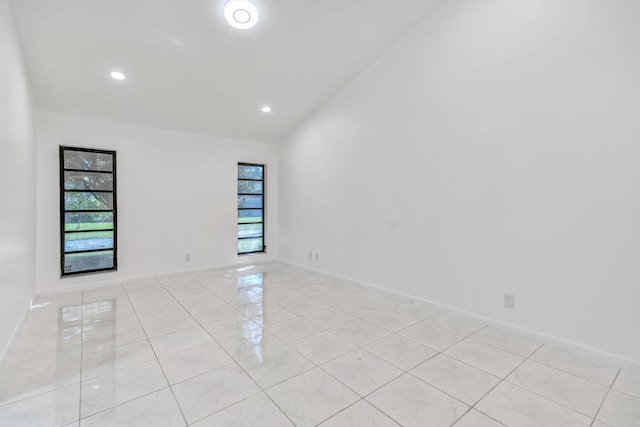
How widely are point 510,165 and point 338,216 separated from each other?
2411 mm

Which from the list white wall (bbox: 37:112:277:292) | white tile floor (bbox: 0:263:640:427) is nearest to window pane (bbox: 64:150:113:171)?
white wall (bbox: 37:112:277:292)

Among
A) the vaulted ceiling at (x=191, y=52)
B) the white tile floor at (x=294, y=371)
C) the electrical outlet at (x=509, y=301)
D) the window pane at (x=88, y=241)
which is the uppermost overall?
the vaulted ceiling at (x=191, y=52)

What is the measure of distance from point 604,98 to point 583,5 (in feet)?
2.50

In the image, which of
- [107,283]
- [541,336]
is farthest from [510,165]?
[107,283]

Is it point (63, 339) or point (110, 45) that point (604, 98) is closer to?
point (110, 45)

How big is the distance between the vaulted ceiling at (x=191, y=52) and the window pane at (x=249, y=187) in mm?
1531

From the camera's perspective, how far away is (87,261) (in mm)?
4262

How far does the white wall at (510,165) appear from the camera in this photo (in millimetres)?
2244

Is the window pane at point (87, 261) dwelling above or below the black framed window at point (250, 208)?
below

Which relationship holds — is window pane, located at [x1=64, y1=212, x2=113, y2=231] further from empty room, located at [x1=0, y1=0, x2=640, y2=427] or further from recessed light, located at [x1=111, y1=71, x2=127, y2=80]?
recessed light, located at [x1=111, y1=71, x2=127, y2=80]

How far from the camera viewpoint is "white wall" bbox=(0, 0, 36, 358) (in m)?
2.21

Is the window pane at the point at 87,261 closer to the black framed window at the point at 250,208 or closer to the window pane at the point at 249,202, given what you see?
the black framed window at the point at 250,208

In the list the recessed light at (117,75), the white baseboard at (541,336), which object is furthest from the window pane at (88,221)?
the white baseboard at (541,336)

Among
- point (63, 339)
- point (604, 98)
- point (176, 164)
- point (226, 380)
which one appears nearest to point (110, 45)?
point (176, 164)
